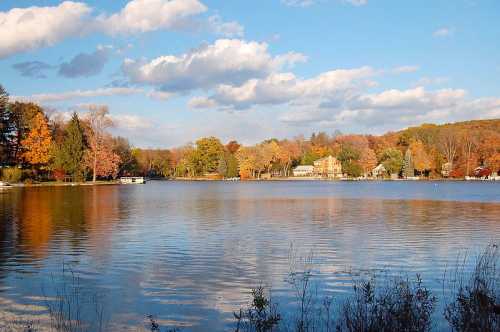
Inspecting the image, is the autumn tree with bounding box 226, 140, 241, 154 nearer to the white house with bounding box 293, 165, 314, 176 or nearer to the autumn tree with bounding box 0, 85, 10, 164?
the white house with bounding box 293, 165, 314, 176

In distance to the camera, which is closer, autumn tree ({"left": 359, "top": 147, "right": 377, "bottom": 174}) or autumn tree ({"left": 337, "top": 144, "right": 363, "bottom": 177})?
autumn tree ({"left": 337, "top": 144, "right": 363, "bottom": 177})

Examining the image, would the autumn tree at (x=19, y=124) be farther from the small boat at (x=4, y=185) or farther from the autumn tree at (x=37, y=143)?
the small boat at (x=4, y=185)

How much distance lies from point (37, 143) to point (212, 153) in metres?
74.4

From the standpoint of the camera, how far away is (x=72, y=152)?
3297 inches

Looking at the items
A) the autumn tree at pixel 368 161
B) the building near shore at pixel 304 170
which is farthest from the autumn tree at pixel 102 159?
the autumn tree at pixel 368 161

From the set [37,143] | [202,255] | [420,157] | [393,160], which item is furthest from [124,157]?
[202,255]

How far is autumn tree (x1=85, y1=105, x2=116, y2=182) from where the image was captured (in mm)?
86750

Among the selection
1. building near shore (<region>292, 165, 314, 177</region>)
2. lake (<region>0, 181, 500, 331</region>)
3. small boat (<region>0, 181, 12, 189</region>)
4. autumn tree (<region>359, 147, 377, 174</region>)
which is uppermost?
autumn tree (<region>359, 147, 377, 174</region>)

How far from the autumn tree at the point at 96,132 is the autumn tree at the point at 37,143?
24.9 feet

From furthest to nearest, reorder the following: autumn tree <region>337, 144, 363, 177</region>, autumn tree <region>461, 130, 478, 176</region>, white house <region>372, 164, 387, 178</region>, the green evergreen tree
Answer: autumn tree <region>337, 144, 363, 177</region> → white house <region>372, 164, 387, 178</region> → autumn tree <region>461, 130, 478, 176</region> → the green evergreen tree

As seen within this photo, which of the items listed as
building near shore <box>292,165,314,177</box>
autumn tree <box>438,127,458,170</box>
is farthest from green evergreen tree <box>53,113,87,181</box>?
autumn tree <box>438,127,458,170</box>

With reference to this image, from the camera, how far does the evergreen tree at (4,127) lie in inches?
2783

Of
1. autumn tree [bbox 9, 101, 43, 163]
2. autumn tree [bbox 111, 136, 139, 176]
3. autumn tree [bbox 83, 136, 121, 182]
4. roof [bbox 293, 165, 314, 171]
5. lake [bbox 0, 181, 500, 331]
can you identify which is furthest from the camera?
roof [bbox 293, 165, 314, 171]

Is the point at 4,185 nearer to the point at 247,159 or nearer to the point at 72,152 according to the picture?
the point at 72,152
